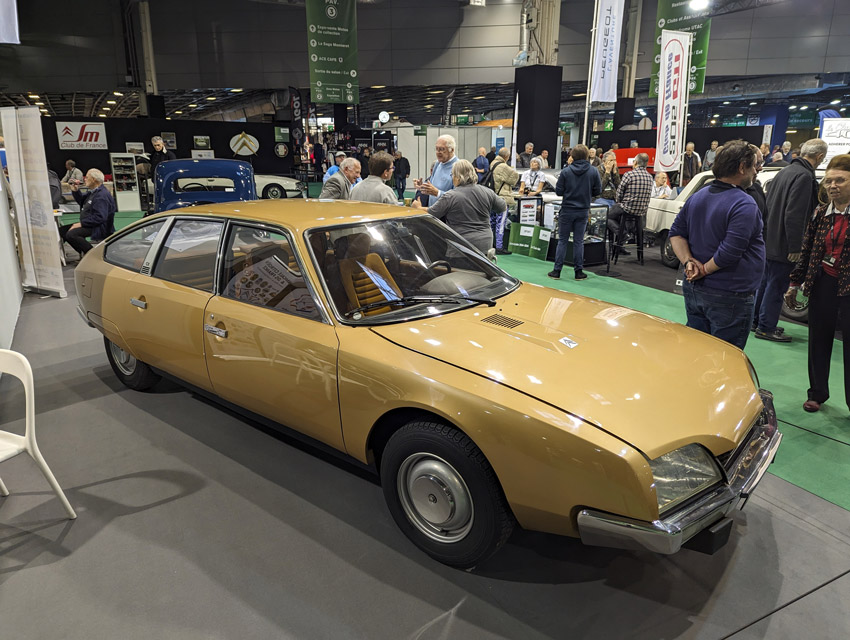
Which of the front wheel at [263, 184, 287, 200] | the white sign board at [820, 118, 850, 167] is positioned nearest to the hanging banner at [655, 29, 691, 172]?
the white sign board at [820, 118, 850, 167]

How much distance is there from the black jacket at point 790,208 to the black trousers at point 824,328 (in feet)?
4.68

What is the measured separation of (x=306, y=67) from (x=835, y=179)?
21.5 m

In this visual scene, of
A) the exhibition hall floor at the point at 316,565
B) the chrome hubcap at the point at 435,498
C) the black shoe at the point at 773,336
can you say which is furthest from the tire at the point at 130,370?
the black shoe at the point at 773,336

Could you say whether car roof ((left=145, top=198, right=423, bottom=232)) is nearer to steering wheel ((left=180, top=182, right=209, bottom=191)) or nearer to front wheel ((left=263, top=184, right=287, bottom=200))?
steering wheel ((left=180, top=182, right=209, bottom=191))

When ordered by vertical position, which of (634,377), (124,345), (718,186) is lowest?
(124,345)

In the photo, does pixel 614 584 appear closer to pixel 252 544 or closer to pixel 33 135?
pixel 252 544

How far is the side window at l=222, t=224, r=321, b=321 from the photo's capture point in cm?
287

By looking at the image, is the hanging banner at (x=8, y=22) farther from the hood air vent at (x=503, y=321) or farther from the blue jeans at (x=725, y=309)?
the blue jeans at (x=725, y=309)

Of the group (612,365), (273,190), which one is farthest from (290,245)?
(273,190)

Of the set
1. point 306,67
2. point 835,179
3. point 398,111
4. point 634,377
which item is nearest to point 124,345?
point 634,377

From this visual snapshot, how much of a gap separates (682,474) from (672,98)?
26.6 feet

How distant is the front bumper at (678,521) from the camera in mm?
1899

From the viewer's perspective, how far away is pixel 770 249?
527cm

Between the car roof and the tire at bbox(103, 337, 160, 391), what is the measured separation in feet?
3.93
